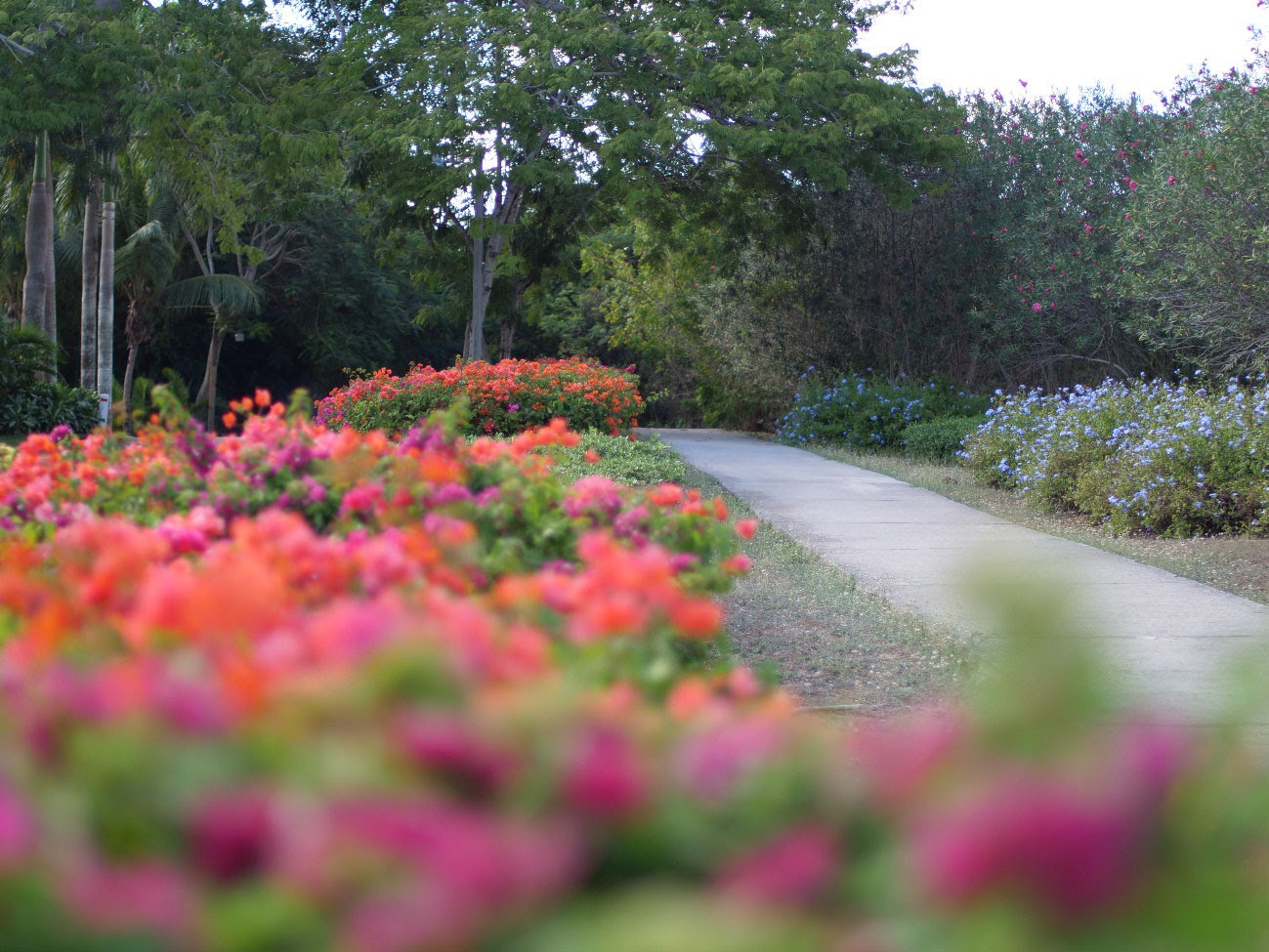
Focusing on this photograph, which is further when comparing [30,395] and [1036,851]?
[30,395]

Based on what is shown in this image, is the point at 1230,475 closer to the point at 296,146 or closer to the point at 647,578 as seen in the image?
the point at 647,578

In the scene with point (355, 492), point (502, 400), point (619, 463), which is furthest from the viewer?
point (502, 400)

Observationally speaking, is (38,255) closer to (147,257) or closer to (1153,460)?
(147,257)

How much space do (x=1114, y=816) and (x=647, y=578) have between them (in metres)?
0.89

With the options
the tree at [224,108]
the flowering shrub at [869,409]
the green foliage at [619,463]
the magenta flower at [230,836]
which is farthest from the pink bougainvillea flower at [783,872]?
the flowering shrub at [869,409]

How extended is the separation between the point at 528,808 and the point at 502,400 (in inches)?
474

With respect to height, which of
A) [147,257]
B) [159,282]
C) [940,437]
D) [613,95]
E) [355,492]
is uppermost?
[613,95]

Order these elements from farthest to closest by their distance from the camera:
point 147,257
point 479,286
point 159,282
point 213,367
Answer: point 213,367 < point 159,282 < point 147,257 < point 479,286

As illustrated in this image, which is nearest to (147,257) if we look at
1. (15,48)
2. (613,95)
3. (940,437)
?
(613,95)

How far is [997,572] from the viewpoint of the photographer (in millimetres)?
907

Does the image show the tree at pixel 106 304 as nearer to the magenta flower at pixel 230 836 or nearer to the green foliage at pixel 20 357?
the green foliage at pixel 20 357

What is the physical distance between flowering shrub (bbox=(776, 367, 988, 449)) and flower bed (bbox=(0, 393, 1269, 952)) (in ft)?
50.2

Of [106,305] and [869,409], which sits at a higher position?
[106,305]

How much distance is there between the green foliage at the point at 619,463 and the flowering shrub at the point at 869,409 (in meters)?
6.94
